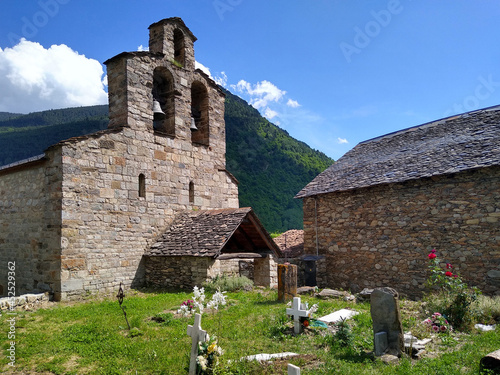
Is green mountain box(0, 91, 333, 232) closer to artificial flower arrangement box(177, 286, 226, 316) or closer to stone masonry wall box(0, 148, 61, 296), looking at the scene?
stone masonry wall box(0, 148, 61, 296)

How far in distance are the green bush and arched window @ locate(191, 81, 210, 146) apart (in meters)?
5.75

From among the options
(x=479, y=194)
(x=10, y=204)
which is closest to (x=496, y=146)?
(x=479, y=194)

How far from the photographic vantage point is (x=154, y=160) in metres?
11.4

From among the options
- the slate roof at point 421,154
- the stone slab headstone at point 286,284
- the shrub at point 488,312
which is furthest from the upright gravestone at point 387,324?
the slate roof at point 421,154

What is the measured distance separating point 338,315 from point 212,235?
4314mm

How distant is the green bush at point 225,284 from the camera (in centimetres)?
924

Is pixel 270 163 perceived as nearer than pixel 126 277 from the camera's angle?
No

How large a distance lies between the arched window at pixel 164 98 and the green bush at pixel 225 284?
5369 mm

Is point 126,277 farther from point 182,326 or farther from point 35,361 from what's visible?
point 35,361

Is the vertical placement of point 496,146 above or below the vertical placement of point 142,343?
above

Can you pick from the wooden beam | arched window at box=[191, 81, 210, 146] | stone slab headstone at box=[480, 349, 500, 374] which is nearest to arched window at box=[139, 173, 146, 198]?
arched window at box=[191, 81, 210, 146]

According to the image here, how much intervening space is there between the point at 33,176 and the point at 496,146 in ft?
44.3

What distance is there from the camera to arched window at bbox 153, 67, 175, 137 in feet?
40.2

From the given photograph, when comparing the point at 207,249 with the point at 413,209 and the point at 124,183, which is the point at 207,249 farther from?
the point at 413,209
